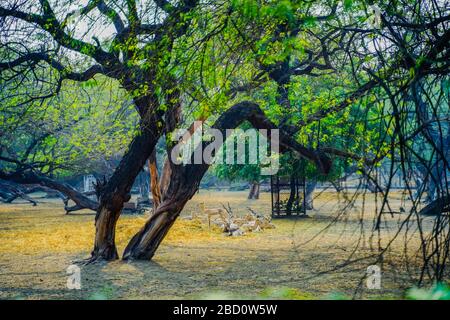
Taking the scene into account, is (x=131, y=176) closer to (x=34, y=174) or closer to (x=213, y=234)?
(x=213, y=234)

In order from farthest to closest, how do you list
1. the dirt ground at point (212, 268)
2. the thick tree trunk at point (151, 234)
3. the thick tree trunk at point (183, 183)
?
1. the thick tree trunk at point (151, 234)
2. the thick tree trunk at point (183, 183)
3. the dirt ground at point (212, 268)

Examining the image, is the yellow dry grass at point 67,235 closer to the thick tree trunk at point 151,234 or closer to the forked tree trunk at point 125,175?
the thick tree trunk at point 151,234

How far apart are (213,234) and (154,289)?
8521 mm

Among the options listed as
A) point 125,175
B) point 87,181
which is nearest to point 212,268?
point 125,175

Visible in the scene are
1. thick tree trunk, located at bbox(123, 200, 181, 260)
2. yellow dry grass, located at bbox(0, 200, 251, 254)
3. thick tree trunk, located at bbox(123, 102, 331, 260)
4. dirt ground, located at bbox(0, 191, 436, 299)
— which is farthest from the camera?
yellow dry grass, located at bbox(0, 200, 251, 254)

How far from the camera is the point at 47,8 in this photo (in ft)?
30.2

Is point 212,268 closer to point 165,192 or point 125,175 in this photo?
point 165,192

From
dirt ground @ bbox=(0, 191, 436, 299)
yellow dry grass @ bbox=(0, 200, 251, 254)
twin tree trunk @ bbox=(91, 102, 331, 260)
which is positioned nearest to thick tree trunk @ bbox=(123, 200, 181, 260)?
twin tree trunk @ bbox=(91, 102, 331, 260)

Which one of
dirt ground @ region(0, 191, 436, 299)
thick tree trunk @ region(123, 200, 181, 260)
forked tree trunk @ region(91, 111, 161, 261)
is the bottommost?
dirt ground @ region(0, 191, 436, 299)

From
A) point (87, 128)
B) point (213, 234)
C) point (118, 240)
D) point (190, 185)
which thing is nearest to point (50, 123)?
point (87, 128)

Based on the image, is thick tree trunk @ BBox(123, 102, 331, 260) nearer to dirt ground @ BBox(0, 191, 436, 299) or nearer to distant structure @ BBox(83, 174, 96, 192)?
dirt ground @ BBox(0, 191, 436, 299)

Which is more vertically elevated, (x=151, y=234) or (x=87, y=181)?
(x=87, y=181)

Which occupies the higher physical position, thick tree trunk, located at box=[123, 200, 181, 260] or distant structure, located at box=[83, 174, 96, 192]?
distant structure, located at box=[83, 174, 96, 192]

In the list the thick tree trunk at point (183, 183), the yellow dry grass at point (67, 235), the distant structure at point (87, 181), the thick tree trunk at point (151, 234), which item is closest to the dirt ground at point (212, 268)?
the yellow dry grass at point (67, 235)
